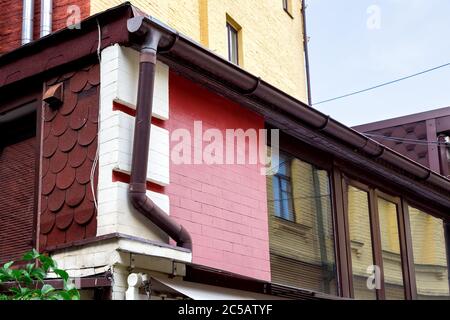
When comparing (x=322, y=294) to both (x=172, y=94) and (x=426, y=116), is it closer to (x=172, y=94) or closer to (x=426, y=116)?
(x=172, y=94)

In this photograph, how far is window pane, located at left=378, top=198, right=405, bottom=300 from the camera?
1167 cm

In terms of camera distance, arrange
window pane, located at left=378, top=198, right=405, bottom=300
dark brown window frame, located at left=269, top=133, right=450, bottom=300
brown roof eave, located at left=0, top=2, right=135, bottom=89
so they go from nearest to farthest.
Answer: brown roof eave, located at left=0, top=2, right=135, bottom=89, dark brown window frame, located at left=269, top=133, right=450, bottom=300, window pane, located at left=378, top=198, right=405, bottom=300

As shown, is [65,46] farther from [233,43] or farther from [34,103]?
[233,43]

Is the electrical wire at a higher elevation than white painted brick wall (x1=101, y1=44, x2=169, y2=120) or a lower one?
higher

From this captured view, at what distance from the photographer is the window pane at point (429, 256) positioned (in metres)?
12.7

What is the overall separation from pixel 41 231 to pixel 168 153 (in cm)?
148

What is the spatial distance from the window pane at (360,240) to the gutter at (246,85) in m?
0.65

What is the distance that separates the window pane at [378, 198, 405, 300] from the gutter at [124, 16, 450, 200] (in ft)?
2.74

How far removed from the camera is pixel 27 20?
36.0ft

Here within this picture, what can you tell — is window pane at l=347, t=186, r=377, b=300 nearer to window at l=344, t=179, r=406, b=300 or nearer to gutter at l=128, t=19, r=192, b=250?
window at l=344, t=179, r=406, b=300

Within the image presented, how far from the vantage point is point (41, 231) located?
7.84 m

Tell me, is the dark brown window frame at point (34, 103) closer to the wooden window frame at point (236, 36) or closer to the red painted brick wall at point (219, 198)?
the red painted brick wall at point (219, 198)
